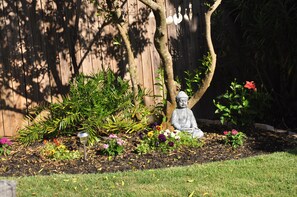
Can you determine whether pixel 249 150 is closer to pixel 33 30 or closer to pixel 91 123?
pixel 91 123

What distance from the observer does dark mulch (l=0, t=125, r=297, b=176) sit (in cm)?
571

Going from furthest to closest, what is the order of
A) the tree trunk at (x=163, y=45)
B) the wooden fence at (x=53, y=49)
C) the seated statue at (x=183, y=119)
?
the wooden fence at (x=53, y=49) < the seated statue at (x=183, y=119) < the tree trunk at (x=163, y=45)

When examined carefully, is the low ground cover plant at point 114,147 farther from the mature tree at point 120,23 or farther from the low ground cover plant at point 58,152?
the mature tree at point 120,23

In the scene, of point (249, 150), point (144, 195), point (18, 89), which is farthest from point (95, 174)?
point (18, 89)

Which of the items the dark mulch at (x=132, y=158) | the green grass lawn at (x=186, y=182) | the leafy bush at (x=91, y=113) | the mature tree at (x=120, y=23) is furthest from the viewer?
the mature tree at (x=120, y=23)

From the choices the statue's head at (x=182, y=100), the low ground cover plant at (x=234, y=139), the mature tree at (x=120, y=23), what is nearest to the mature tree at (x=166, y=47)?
the statue's head at (x=182, y=100)

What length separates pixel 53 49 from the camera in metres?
7.34

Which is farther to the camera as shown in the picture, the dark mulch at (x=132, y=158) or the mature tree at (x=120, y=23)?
the mature tree at (x=120, y=23)

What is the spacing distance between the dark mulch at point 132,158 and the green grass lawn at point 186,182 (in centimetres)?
34

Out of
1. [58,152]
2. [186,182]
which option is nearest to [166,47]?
[58,152]

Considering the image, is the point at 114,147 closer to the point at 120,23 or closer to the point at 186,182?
the point at 186,182

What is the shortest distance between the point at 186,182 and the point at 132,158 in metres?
1.20

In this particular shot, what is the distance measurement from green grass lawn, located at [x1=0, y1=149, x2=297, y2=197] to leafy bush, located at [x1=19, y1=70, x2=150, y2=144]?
5.04 ft

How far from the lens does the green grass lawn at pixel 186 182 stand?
4.68 metres
